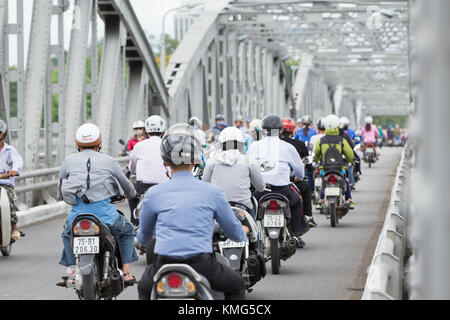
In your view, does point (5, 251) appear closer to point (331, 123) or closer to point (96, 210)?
point (96, 210)

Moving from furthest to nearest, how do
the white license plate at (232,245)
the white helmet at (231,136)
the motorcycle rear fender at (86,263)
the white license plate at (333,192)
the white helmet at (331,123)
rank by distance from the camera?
1. the white helmet at (331,123)
2. the white license plate at (333,192)
3. the white helmet at (231,136)
4. the white license plate at (232,245)
5. the motorcycle rear fender at (86,263)

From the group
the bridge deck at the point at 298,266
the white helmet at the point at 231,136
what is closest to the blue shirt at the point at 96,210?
the bridge deck at the point at 298,266

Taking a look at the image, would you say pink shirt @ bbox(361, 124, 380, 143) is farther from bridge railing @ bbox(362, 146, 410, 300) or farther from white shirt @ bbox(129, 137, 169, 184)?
bridge railing @ bbox(362, 146, 410, 300)

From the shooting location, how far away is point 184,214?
5277 mm

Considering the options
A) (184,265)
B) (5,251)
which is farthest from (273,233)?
(184,265)

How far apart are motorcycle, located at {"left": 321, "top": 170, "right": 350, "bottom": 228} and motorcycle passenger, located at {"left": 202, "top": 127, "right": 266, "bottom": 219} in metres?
6.30

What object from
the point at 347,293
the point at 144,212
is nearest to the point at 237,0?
the point at 347,293

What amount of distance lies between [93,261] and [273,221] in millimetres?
2894

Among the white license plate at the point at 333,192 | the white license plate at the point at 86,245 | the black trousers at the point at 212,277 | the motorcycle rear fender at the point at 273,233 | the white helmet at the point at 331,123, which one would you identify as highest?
the white helmet at the point at 331,123

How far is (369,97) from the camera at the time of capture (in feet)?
381

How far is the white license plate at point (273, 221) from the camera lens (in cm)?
972

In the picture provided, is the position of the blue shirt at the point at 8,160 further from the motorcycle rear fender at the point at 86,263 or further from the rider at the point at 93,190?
the motorcycle rear fender at the point at 86,263

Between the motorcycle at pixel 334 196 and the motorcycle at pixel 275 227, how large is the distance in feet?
15.9

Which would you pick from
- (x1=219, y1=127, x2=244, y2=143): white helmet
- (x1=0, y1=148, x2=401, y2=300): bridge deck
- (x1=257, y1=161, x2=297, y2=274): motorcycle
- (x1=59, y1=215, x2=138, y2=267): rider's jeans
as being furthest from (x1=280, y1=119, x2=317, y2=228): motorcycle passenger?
(x1=59, y1=215, x2=138, y2=267): rider's jeans
